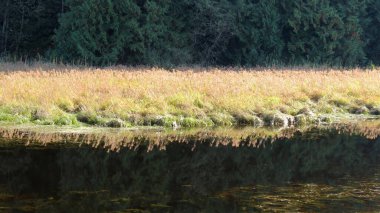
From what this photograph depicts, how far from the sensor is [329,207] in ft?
29.3

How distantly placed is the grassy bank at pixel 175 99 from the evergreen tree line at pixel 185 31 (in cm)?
1017

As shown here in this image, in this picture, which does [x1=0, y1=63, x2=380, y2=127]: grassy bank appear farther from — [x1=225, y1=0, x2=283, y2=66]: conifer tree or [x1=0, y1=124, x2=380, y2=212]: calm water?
[x1=225, y1=0, x2=283, y2=66]: conifer tree

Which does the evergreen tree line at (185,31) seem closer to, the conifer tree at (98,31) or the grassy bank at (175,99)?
the conifer tree at (98,31)

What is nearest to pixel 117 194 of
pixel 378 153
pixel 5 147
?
pixel 5 147

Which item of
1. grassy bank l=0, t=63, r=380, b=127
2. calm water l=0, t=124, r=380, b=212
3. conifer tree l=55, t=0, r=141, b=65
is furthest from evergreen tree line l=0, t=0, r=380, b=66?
calm water l=0, t=124, r=380, b=212

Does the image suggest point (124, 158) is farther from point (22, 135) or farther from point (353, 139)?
point (353, 139)

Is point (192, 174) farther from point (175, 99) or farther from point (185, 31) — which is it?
point (185, 31)

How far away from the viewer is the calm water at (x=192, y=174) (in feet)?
29.5

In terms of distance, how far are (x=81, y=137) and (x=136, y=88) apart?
17.4 ft

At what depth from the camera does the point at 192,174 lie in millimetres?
11164

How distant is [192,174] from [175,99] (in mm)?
7455

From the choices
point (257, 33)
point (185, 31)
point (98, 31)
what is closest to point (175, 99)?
point (98, 31)

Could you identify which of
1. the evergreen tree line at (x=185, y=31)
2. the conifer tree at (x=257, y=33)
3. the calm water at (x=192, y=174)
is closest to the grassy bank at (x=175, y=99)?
the calm water at (x=192, y=174)

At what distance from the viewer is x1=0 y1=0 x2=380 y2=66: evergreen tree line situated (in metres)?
32.3
